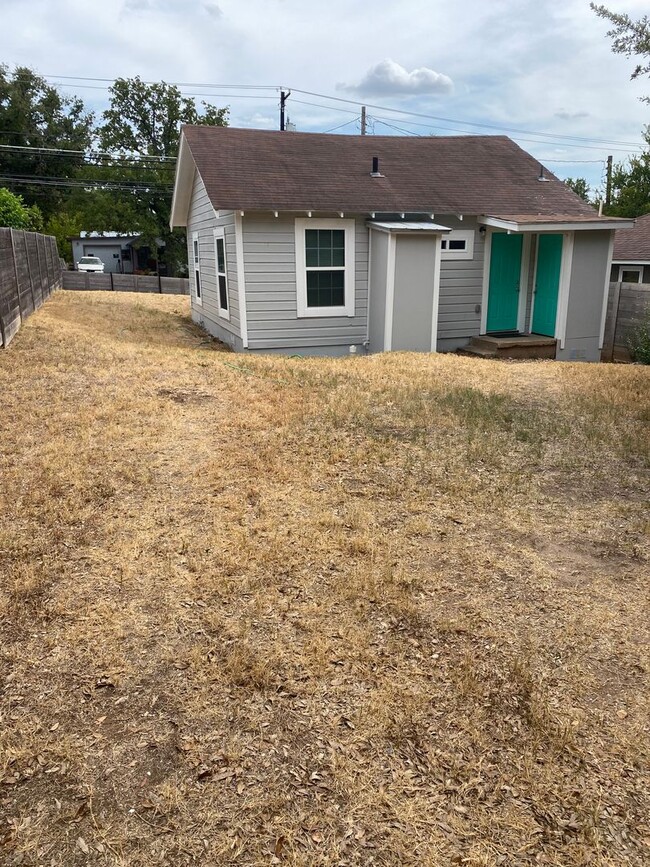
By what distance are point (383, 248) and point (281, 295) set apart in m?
2.04

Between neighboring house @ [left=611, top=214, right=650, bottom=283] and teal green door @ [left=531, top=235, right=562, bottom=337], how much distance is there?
8228 mm

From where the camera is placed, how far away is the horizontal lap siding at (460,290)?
12.4m

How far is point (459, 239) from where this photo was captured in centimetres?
1245

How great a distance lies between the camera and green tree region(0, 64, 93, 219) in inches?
1713

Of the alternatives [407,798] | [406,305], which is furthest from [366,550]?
[406,305]

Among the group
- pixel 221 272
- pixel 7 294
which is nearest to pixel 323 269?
pixel 221 272

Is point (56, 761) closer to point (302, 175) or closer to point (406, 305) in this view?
point (406, 305)

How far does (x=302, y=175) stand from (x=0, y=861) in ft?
39.2

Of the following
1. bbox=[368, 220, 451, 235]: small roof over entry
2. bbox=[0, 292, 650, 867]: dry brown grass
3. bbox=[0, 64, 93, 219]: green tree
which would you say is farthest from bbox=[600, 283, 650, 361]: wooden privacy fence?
bbox=[0, 64, 93, 219]: green tree

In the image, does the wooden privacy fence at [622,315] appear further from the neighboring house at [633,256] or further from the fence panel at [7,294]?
the fence panel at [7,294]

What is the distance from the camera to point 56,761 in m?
2.47

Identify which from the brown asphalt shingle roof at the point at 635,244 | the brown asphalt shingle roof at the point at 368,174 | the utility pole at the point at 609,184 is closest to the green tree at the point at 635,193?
the utility pole at the point at 609,184

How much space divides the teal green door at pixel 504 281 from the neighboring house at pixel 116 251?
34.7 metres

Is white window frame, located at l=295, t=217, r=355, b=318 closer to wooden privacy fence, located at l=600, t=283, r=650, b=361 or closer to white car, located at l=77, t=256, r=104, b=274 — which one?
wooden privacy fence, located at l=600, t=283, r=650, b=361
